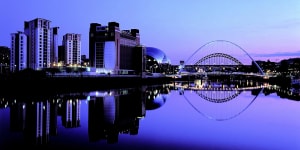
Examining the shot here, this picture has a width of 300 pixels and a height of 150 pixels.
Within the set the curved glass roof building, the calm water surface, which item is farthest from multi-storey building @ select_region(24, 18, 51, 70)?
the curved glass roof building

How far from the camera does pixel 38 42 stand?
86312 millimetres

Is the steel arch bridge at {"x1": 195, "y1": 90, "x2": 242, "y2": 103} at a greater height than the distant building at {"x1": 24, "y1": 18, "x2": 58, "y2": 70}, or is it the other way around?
the distant building at {"x1": 24, "y1": 18, "x2": 58, "y2": 70}

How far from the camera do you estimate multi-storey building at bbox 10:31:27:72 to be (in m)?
84.8

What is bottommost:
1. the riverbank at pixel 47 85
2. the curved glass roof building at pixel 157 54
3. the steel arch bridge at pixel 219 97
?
the steel arch bridge at pixel 219 97

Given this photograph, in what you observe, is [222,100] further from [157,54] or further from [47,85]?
[157,54]

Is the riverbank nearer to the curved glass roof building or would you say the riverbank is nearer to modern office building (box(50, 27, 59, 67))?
modern office building (box(50, 27, 59, 67))

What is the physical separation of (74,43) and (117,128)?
315 ft

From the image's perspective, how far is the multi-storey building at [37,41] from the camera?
282 ft

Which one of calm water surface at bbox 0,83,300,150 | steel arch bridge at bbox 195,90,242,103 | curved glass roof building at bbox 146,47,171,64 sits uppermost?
curved glass roof building at bbox 146,47,171,64

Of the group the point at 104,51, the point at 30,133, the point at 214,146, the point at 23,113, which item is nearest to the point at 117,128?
the point at 30,133

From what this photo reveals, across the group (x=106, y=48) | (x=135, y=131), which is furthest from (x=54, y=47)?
(x=135, y=131)

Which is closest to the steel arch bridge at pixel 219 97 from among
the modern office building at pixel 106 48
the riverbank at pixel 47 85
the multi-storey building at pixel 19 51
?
the riverbank at pixel 47 85

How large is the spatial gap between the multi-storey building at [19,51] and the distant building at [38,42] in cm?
150

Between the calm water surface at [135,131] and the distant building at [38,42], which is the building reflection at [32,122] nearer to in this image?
the calm water surface at [135,131]
